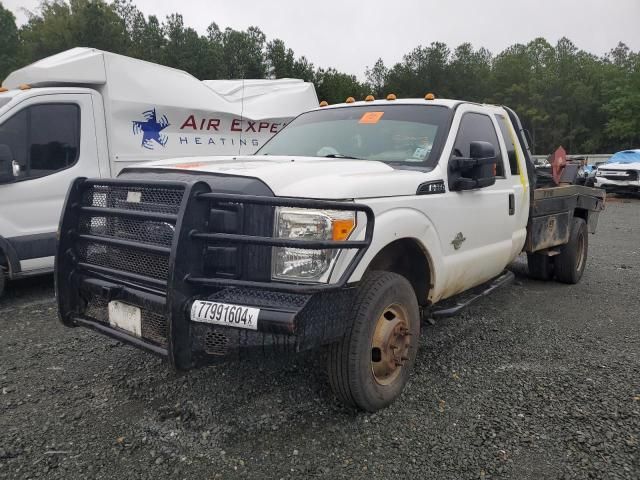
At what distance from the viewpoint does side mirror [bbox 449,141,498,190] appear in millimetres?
3730

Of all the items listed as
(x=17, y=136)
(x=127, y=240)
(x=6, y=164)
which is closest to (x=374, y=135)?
(x=127, y=240)

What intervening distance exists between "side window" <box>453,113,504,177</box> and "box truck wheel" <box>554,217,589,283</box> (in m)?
2.15

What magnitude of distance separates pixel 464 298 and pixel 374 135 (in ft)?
5.06

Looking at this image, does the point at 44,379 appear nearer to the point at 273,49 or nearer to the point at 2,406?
the point at 2,406

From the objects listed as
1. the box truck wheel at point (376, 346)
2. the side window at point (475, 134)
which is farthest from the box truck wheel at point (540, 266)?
the box truck wheel at point (376, 346)

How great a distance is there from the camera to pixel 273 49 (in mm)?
43375

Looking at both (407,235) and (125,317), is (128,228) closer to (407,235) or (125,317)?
(125,317)

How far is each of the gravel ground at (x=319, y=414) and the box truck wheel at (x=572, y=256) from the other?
1638 mm

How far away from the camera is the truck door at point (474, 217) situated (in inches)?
147

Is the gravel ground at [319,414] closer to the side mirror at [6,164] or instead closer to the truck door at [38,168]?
the truck door at [38,168]

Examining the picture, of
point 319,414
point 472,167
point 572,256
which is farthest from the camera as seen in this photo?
point 572,256

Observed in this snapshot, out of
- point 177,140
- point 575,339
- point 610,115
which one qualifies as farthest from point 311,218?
point 610,115

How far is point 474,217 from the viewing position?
13.3 feet

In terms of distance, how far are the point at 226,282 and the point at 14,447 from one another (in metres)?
1.46
